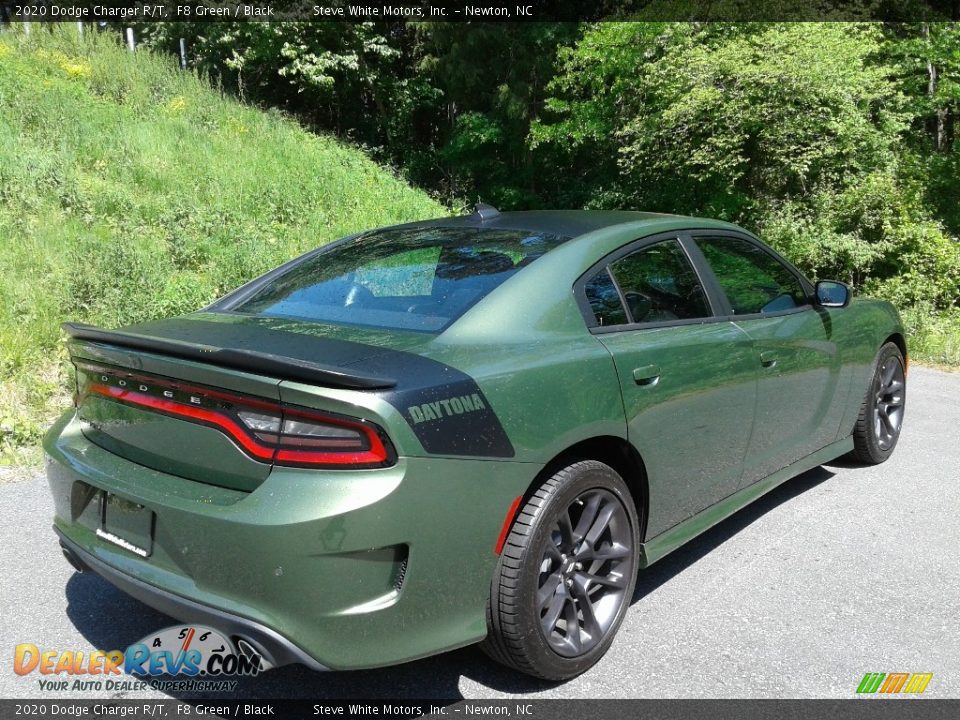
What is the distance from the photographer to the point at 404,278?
3.17m

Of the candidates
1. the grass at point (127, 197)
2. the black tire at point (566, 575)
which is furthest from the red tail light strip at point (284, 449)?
Answer: the grass at point (127, 197)

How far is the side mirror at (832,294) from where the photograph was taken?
431 cm

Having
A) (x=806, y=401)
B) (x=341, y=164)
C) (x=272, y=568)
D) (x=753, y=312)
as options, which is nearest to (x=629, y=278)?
(x=753, y=312)

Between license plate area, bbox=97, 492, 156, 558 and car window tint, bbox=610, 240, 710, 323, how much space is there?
1.87m

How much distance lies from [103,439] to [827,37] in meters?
14.5

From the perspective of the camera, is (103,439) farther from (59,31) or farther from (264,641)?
(59,31)

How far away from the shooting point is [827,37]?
13.8 m

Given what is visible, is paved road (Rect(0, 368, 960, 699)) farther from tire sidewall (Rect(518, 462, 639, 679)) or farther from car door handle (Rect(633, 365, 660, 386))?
car door handle (Rect(633, 365, 660, 386))

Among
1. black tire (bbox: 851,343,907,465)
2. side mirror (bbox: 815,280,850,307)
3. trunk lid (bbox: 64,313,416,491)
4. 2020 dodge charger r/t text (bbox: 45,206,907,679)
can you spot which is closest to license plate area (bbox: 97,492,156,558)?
2020 dodge charger r/t text (bbox: 45,206,907,679)

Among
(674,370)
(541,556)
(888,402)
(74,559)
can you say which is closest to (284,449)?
(541,556)

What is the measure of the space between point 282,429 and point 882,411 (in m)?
4.22

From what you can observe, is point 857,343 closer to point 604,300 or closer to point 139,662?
point 604,300

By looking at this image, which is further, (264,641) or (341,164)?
(341,164)

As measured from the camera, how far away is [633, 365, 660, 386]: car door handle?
2.95 m
